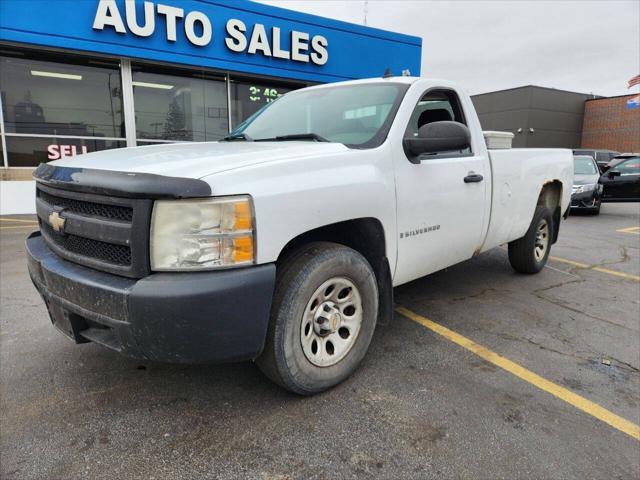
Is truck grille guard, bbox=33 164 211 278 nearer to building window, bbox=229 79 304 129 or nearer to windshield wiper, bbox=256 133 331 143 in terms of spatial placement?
windshield wiper, bbox=256 133 331 143

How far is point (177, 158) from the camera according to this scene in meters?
2.36

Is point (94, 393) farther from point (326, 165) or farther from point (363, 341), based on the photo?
point (326, 165)

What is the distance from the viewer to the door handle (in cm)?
355

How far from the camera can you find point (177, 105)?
12.4m

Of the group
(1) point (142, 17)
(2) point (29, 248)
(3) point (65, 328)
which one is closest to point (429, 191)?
(3) point (65, 328)

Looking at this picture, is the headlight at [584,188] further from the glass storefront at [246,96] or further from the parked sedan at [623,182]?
the glass storefront at [246,96]

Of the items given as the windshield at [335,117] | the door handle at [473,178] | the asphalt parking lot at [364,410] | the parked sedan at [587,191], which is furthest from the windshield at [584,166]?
the windshield at [335,117]

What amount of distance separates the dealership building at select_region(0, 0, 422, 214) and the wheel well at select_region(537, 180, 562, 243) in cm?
930

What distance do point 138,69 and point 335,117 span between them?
33.1 feet

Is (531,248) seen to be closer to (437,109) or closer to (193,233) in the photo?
(437,109)

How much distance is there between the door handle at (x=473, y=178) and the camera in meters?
3.55

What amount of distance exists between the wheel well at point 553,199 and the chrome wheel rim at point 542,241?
22 centimetres

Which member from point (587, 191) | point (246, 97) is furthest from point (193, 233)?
point (587, 191)

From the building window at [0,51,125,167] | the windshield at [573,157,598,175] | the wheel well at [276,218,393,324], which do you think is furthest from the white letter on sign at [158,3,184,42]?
the windshield at [573,157,598,175]
